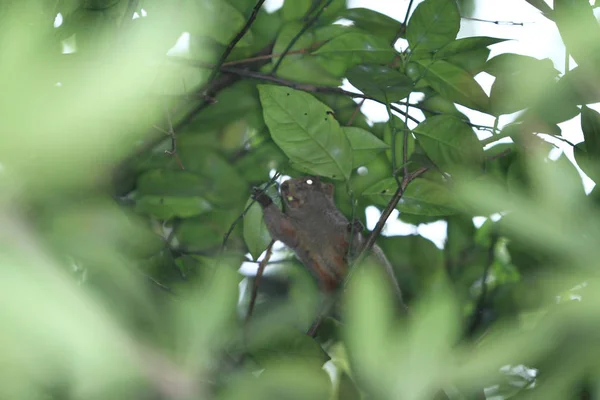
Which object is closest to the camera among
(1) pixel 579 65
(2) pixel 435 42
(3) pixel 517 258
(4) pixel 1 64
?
(4) pixel 1 64

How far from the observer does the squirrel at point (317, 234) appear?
47 cm

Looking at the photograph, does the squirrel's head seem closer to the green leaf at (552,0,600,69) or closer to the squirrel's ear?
the squirrel's ear

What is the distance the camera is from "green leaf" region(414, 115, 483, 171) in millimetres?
424

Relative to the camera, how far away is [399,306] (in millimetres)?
486

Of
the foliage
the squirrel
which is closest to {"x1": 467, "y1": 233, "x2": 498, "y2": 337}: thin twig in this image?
the foliage

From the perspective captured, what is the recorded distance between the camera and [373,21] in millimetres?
529

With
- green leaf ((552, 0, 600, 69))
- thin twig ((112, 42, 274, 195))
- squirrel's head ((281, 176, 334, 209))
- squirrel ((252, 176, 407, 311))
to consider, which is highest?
green leaf ((552, 0, 600, 69))

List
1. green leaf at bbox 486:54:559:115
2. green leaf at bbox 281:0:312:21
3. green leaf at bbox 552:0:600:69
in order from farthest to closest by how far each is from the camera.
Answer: green leaf at bbox 281:0:312:21
green leaf at bbox 486:54:559:115
green leaf at bbox 552:0:600:69

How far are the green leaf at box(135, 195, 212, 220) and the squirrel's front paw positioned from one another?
0.09m

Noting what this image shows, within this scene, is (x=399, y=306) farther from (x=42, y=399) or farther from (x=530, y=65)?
(x=42, y=399)

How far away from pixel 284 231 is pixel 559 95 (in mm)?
231

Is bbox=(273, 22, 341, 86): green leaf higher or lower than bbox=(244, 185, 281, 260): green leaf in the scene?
higher

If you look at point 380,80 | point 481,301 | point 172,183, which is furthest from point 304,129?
point 481,301

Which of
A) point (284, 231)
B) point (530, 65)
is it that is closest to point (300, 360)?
point (284, 231)
